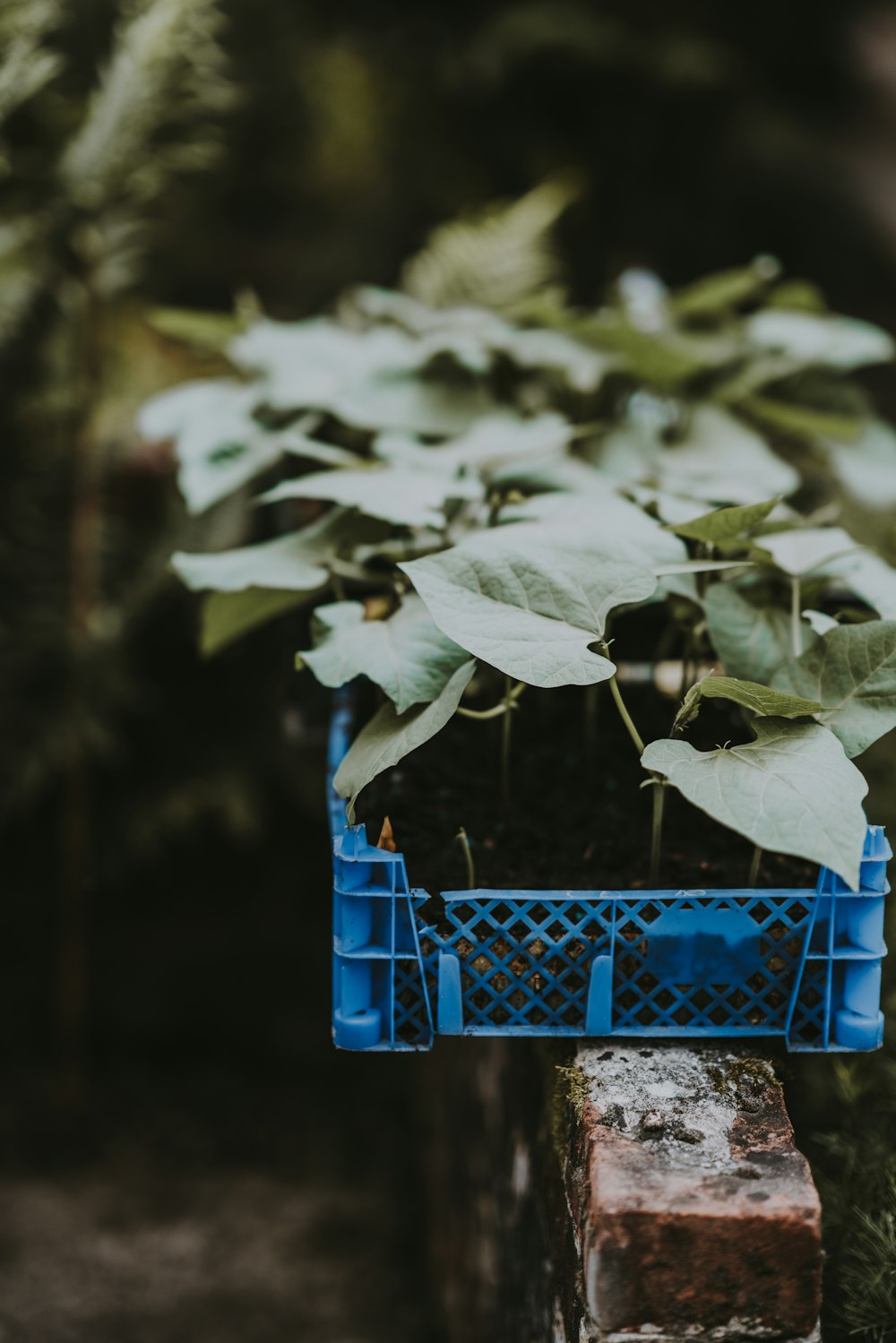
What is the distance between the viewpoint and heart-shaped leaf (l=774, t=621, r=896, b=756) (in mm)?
681

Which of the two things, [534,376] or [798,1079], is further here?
[534,376]

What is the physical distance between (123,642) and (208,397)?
0.58 m

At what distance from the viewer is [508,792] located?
90 centimetres

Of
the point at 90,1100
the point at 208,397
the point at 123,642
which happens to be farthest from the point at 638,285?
the point at 90,1100

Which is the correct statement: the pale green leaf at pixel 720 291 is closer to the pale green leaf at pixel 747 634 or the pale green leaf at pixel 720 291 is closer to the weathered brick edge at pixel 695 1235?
the pale green leaf at pixel 747 634

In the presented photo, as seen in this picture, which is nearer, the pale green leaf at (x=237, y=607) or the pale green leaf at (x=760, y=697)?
the pale green leaf at (x=760, y=697)

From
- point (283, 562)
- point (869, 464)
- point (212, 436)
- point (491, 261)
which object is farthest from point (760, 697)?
point (491, 261)

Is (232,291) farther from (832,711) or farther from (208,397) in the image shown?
(832,711)

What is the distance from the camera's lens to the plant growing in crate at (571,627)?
2.18 ft

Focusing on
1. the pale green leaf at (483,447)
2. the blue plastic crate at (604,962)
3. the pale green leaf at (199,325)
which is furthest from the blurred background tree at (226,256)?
the pale green leaf at (483,447)

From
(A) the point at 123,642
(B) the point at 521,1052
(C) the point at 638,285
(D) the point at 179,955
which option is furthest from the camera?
(D) the point at 179,955

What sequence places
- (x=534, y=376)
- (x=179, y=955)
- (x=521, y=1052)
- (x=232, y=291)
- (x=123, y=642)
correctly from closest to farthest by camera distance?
(x=521, y=1052)
(x=534, y=376)
(x=123, y=642)
(x=179, y=955)
(x=232, y=291)

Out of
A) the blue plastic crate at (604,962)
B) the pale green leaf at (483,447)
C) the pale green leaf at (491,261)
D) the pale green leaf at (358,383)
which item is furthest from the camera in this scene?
the pale green leaf at (491,261)

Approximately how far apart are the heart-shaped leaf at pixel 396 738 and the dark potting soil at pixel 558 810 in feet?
0.42
